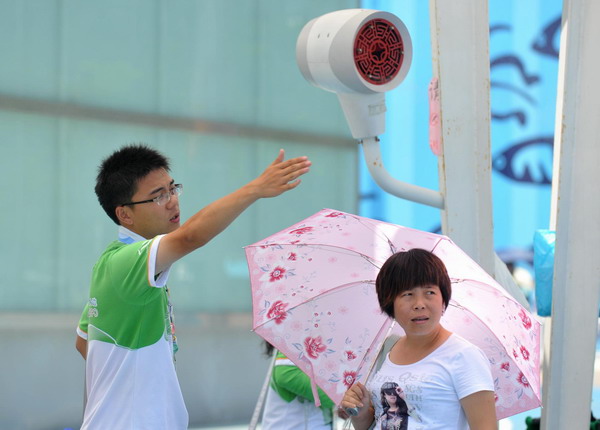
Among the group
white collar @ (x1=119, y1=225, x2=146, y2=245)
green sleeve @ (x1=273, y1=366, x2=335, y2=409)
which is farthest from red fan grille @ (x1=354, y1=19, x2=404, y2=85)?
green sleeve @ (x1=273, y1=366, x2=335, y2=409)

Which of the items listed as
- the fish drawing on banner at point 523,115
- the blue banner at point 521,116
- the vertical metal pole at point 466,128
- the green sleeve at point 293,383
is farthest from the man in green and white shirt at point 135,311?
the fish drawing on banner at point 523,115

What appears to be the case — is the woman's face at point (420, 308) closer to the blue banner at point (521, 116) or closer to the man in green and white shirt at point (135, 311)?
the man in green and white shirt at point (135, 311)

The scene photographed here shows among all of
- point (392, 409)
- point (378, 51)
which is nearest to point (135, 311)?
point (392, 409)

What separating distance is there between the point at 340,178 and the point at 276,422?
154 inches

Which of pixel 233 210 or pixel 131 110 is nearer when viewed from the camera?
pixel 233 210

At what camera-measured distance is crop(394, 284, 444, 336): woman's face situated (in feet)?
6.97

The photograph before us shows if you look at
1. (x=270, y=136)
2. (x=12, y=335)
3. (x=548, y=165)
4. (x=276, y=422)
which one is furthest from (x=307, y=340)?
(x=548, y=165)

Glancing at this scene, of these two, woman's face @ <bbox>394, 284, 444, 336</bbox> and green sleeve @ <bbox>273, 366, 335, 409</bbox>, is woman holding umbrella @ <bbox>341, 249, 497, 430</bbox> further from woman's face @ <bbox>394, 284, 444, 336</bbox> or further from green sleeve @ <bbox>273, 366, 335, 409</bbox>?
green sleeve @ <bbox>273, 366, 335, 409</bbox>

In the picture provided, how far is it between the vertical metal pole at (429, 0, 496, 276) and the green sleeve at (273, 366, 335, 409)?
3.75 ft

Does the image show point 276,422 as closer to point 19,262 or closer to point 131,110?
point 19,262

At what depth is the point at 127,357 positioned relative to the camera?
8.18 feet

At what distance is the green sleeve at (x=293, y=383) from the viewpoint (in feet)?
12.6

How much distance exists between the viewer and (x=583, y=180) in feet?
10.3

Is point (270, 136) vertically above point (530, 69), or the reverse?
point (530, 69)
